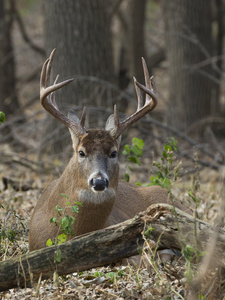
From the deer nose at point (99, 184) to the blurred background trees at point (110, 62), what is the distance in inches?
137

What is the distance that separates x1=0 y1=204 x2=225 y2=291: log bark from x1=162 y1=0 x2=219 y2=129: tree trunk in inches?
277

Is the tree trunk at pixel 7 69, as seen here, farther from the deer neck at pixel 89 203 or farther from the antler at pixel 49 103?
the deer neck at pixel 89 203

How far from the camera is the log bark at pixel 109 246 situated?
3.40 m

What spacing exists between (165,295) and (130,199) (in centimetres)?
245

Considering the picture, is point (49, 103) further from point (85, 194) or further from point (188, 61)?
point (188, 61)

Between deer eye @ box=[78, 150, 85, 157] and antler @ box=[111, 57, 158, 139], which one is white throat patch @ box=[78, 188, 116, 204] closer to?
deer eye @ box=[78, 150, 85, 157]

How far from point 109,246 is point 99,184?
0.91m

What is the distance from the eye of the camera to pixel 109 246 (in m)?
3.57

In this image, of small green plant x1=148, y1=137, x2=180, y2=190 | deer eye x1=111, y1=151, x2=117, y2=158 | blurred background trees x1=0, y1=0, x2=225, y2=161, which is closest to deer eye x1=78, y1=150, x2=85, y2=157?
deer eye x1=111, y1=151, x2=117, y2=158

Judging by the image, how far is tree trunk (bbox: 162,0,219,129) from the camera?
1048 centimetres

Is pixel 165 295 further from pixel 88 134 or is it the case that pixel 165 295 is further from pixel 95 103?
pixel 95 103

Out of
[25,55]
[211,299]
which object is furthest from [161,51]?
[211,299]

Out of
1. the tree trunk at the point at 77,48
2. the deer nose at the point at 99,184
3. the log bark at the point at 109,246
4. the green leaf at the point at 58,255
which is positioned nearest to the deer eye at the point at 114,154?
the deer nose at the point at 99,184

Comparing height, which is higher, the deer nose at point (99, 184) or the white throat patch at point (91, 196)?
the deer nose at point (99, 184)
